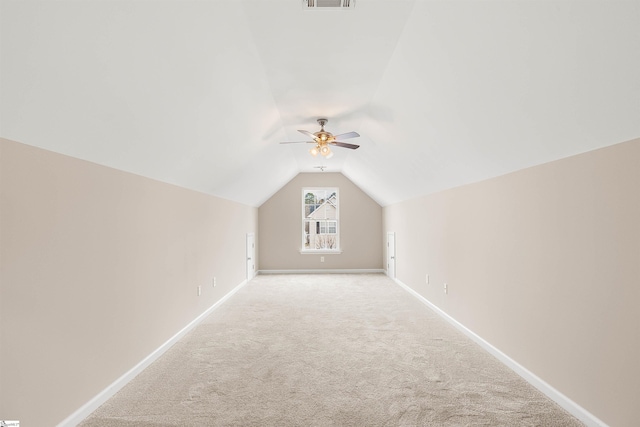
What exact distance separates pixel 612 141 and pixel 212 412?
3.03m

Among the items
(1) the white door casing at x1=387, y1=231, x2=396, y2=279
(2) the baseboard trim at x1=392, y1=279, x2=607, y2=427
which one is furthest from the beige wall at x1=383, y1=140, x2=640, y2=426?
(1) the white door casing at x1=387, y1=231, x2=396, y2=279

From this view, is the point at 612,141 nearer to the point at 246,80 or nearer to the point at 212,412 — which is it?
the point at 246,80

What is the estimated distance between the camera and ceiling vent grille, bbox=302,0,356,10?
7.15ft

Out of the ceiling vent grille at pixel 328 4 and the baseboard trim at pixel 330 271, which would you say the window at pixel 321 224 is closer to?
the baseboard trim at pixel 330 271

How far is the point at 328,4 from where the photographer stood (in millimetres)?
2211

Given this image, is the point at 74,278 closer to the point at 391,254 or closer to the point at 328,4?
the point at 328,4

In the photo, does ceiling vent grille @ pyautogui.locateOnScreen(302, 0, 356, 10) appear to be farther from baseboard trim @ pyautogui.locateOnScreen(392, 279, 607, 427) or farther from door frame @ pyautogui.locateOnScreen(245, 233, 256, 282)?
door frame @ pyautogui.locateOnScreen(245, 233, 256, 282)

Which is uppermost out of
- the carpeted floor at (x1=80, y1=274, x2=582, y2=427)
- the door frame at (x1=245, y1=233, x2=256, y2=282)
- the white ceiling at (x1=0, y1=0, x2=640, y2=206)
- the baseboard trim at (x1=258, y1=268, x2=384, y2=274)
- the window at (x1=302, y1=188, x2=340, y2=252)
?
the white ceiling at (x1=0, y1=0, x2=640, y2=206)

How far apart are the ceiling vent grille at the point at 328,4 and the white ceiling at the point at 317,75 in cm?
5

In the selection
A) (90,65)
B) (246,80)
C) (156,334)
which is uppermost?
(246,80)

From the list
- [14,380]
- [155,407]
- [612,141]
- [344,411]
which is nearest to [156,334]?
[155,407]

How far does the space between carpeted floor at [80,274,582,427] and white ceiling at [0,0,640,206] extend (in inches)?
70.0

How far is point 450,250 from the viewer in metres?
4.63

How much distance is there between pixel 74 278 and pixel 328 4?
2406 millimetres
